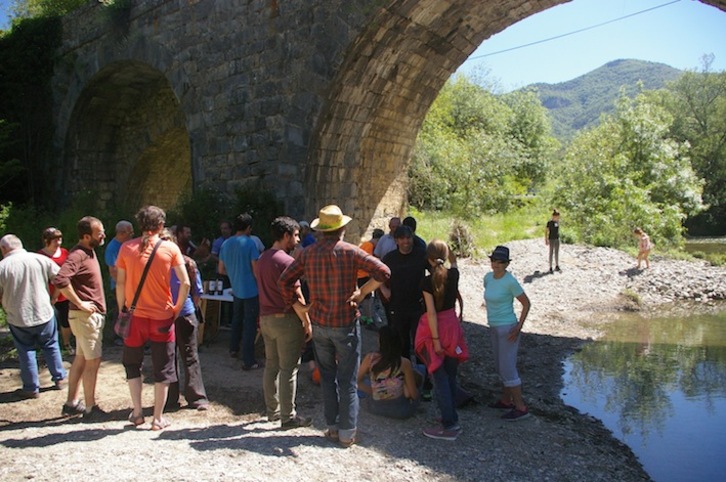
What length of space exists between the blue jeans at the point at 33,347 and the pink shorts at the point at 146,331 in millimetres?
1664

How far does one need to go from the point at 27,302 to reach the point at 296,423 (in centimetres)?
283

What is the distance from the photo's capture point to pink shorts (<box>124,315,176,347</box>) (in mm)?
4422

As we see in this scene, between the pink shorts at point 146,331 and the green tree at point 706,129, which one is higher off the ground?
the green tree at point 706,129

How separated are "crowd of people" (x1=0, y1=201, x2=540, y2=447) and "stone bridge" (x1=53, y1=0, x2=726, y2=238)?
13.7 feet

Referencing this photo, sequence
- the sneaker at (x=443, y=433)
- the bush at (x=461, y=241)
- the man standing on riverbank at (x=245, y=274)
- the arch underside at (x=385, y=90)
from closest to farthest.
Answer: the sneaker at (x=443, y=433) → the man standing on riverbank at (x=245, y=274) → the arch underside at (x=385, y=90) → the bush at (x=461, y=241)

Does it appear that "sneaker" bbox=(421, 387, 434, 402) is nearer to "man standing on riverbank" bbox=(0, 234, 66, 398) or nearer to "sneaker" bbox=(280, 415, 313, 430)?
"sneaker" bbox=(280, 415, 313, 430)

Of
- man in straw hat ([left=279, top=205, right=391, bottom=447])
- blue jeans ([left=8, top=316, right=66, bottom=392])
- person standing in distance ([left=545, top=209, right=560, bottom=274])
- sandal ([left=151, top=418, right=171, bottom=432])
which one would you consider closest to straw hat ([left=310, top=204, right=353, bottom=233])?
man in straw hat ([left=279, top=205, right=391, bottom=447])

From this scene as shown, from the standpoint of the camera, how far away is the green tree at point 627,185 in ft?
64.3

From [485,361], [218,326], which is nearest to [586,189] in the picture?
[485,361]

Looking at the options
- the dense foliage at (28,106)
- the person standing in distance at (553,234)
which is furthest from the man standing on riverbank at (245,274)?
the dense foliage at (28,106)

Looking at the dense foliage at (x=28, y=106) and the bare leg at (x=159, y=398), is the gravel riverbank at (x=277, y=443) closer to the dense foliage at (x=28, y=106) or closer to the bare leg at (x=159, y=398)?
the bare leg at (x=159, y=398)

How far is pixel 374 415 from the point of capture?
4973 millimetres

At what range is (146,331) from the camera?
446 centimetres

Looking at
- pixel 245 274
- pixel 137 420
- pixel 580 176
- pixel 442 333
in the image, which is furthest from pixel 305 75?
pixel 580 176
